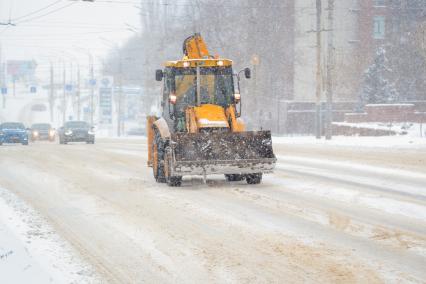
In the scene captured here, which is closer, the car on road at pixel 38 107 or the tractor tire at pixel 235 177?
the tractor tire at pixel 235 177

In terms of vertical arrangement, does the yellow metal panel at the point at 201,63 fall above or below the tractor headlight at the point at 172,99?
above

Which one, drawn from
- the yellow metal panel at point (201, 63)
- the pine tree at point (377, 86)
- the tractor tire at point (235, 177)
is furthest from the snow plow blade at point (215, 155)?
the pine tree at point (377, 86)

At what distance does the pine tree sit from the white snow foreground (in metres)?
41.2

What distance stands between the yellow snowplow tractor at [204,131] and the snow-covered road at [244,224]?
15.5 inches

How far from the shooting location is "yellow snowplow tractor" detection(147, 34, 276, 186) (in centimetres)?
1433

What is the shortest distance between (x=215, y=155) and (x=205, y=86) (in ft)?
6.84

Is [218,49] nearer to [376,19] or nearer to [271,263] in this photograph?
[376,19]

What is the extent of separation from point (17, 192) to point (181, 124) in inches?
141

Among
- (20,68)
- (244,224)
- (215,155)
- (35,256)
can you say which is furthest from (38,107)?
(35,256)

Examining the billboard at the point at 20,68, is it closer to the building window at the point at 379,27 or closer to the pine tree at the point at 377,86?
the building window at the point at 379,27

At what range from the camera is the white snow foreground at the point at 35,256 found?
275 inches

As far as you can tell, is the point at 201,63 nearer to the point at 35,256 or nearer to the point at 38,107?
the point at 35,256

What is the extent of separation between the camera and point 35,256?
26.0ft

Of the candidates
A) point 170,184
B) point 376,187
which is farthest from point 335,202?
point 170,184
